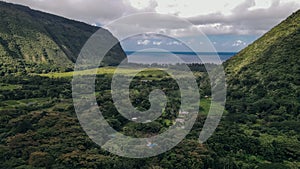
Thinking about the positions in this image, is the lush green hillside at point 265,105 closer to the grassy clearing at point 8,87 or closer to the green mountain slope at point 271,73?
the green mountain slope at point 271,73

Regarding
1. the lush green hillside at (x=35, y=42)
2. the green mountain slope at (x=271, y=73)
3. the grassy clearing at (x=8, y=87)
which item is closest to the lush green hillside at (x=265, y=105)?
the green mountain slope at (x=271, y=73)

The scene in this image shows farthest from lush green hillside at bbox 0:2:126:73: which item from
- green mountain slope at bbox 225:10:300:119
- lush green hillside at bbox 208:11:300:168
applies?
lush green hillside at bbox 208:11:300:168

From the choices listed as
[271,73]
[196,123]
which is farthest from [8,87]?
[271,73]

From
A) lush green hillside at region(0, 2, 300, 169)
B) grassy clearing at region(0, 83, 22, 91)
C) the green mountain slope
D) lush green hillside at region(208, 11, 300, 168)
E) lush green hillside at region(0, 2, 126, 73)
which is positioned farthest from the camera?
lush green hillside at region(0, 2, 126, 73)

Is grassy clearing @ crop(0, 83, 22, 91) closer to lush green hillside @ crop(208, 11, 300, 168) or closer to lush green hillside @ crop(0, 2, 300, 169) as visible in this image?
lush green hillside @ crop(0, 2, 300, 169)

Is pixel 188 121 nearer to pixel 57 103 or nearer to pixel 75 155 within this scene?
pixel 75 155

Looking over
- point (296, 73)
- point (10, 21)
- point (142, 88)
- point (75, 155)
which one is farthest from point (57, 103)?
point (10, 21)
